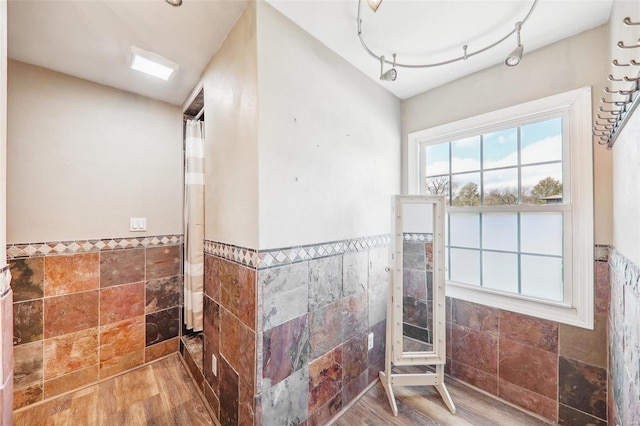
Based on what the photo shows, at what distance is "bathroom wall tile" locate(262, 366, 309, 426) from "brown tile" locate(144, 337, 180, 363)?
1.55m

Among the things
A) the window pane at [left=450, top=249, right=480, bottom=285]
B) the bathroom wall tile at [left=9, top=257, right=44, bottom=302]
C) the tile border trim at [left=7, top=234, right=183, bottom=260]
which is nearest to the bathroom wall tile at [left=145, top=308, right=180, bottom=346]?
the tile border trim at [left=7, top=234, right=183, bottom=260]

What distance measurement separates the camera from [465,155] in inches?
77.4

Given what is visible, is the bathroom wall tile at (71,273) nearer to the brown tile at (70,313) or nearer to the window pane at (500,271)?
the brown tile at (70,313)

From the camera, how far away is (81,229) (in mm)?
1886

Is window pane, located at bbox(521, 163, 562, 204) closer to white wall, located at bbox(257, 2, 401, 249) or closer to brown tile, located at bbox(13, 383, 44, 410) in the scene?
white wall, located at bbox(257, 2, 401, 249)

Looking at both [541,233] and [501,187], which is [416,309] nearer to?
[541,233]

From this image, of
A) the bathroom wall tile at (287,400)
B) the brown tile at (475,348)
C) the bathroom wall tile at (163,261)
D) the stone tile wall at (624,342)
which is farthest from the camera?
the bathroom wall tile at (163,261)

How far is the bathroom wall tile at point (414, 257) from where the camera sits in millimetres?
1849

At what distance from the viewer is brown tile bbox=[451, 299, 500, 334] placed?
5.70 ft

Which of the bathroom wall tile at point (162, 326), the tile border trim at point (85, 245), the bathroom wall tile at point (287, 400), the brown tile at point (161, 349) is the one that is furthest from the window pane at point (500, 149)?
the brown tile at point (161, 349)

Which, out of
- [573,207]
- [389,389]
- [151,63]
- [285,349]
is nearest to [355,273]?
[285,349]

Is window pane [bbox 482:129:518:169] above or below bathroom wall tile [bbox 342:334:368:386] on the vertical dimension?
above

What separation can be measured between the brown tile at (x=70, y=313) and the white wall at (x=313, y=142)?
175 centimetres

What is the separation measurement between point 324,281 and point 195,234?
1156 mm
